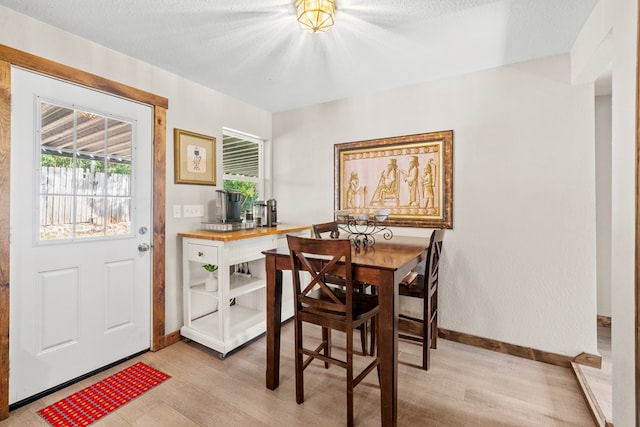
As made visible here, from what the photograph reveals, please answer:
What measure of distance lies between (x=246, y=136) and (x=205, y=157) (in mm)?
770

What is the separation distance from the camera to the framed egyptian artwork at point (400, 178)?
2.60m

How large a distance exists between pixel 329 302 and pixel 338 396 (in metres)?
0.68

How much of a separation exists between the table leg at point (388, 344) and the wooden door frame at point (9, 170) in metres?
1.91

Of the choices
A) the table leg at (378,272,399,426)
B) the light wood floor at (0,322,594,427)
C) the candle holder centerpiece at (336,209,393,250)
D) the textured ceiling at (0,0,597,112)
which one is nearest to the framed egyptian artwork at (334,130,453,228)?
the candle holder centerpiece at (336,209,393,250)

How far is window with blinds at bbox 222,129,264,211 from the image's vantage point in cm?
324

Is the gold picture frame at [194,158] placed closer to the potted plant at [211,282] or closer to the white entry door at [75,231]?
the white entry door at [75,231]

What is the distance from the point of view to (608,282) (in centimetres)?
277

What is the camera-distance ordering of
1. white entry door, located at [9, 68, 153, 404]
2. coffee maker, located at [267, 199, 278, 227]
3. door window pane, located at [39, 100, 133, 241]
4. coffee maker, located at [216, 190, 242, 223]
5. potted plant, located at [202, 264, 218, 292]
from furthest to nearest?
coffee maker, located at [267, 199, 278, 227] → coffee maker, located at [216, 190, 242, 223] → potted plant, located at [202, 264, 218, 292] → door window pane, located at [39, 100, 133, 241] → white entry door, located at [9, 68, 153, 404]

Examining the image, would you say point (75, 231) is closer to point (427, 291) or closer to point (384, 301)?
point (384, 301)

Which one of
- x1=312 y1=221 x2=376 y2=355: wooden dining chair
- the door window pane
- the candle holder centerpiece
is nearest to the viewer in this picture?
the door window pane

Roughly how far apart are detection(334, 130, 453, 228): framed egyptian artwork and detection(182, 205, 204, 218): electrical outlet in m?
1.37

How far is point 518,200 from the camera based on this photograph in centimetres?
232

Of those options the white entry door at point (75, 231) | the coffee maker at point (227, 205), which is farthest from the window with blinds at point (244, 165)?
the white entry door at point (75, 231)

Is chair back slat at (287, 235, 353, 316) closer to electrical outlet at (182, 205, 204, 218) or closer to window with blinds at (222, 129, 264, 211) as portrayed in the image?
electrical outlet at (182, 205, 204, 218)
